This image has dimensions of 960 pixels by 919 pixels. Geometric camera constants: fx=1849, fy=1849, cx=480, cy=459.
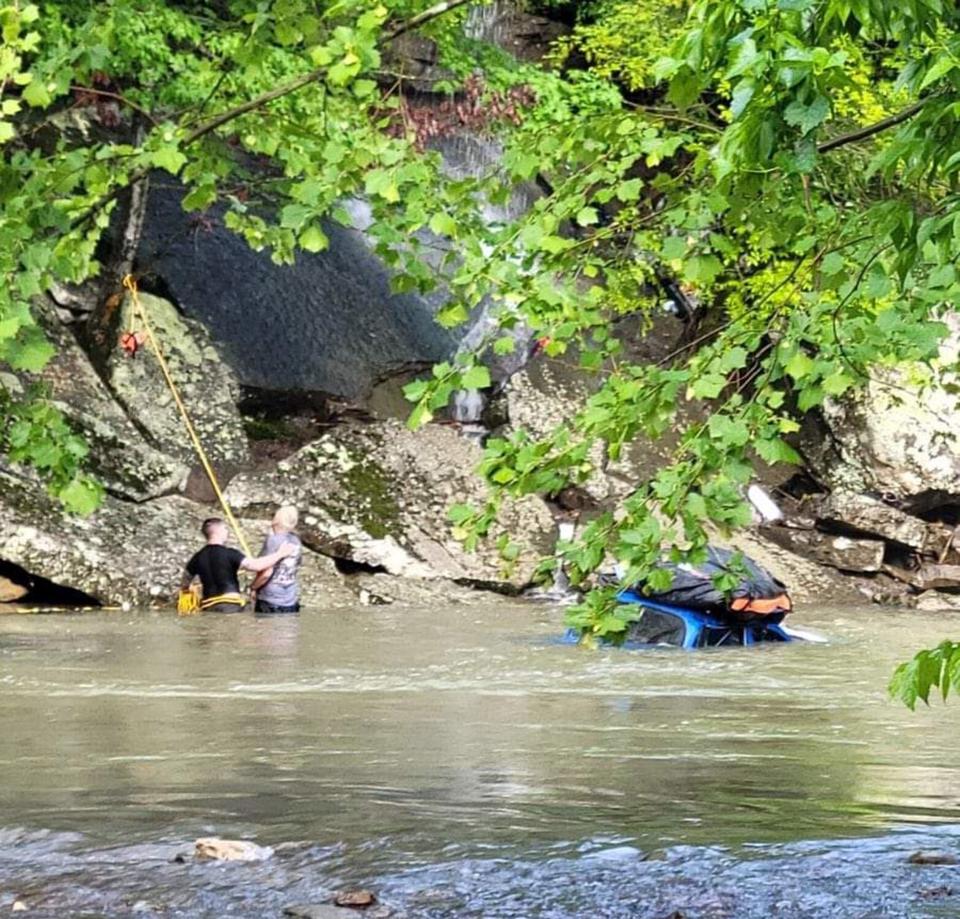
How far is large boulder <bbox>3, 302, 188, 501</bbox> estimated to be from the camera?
69.4ft

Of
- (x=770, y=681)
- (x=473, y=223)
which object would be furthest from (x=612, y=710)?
(x=473, y=223)

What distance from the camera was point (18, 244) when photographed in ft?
19.7

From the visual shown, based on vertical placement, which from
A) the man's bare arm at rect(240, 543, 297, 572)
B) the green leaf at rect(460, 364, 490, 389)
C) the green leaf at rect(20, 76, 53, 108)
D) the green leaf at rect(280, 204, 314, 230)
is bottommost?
the man's bare arm at rect(240, 543, 297, 572)

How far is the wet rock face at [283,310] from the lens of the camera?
2398cm

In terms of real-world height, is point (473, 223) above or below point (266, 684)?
above

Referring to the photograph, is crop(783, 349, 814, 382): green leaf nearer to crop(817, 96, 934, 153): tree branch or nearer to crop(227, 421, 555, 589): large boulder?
crop(817, 96, 934, 153): tree branch

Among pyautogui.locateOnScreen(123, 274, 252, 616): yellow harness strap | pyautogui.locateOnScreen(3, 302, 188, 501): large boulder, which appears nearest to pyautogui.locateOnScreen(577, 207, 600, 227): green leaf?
pyautogui.locateOnScreen(123, 274, 252, 616): yellow harness strap

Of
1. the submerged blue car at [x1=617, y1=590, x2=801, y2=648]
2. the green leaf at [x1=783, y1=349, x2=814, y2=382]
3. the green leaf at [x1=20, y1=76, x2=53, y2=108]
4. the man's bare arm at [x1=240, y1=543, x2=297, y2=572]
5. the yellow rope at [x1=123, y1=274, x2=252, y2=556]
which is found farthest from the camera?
the yellow rope at [x1=123, y1=274, x2=252, y2=556]

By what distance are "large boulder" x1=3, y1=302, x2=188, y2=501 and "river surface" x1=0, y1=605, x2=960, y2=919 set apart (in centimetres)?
688

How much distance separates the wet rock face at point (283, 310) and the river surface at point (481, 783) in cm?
994

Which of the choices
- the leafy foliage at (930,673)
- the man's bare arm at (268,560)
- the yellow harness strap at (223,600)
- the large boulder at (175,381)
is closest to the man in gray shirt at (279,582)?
the man's bare arm at (268,560)

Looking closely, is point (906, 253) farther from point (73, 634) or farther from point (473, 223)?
point (73, 634)

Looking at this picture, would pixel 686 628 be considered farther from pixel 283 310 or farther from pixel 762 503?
pixel 283 310

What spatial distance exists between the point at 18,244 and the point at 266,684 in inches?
260
